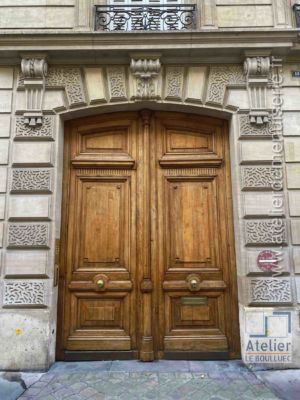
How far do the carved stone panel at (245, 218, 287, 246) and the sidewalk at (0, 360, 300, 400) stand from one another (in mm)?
1767

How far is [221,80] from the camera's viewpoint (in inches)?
203

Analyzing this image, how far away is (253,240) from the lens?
4766 millimetres

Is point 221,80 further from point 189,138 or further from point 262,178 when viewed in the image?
point 262,178

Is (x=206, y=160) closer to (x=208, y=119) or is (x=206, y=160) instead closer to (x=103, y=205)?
(x=208, y=119)

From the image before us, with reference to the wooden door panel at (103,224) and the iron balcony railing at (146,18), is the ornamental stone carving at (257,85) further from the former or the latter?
the wooden door panel at (103,224)

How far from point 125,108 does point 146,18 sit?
1496 millimetres

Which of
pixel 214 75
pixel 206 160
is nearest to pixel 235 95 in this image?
pixel 214 75

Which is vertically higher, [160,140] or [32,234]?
[160,140]

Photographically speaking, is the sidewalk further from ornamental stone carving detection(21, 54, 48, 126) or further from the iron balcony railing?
the iron balcony railing

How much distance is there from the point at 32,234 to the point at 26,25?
3405mm

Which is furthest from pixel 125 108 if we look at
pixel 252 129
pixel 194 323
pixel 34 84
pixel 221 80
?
pixel 194 323

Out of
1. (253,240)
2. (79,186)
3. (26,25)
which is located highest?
(26,25)

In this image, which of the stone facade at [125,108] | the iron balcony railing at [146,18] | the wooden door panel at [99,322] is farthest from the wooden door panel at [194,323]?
the iron balcony railing at [146,18]

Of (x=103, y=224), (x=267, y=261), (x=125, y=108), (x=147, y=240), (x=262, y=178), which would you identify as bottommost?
(x=267, y=261)
